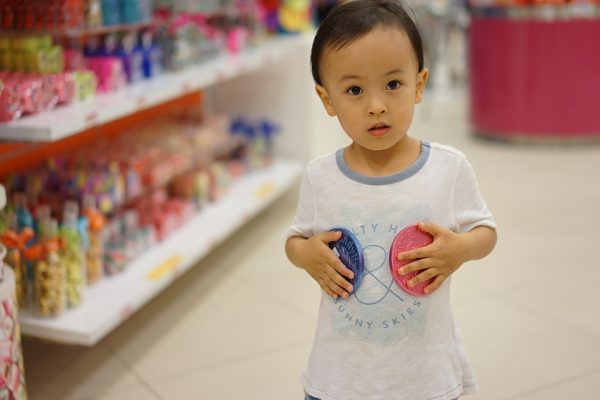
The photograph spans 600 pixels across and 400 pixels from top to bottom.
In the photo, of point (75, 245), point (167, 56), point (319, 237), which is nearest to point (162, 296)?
point (75, 245)

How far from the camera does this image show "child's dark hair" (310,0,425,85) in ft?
4.53

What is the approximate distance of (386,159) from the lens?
149 cm

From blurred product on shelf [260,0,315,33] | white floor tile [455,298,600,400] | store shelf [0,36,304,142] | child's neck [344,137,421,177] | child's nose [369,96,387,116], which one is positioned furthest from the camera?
blurred product on shelf [260,0,315,33]

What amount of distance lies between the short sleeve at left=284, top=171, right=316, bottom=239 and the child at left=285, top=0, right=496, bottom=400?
0.02 metres

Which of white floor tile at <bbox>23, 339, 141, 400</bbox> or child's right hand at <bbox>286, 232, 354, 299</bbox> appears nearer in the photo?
child's right hand at <bbox>286, 232, 354, 299</bbox>

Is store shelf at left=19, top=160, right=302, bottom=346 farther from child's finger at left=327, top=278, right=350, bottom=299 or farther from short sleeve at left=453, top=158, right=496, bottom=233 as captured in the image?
short sleeve at left=453, top=158, right=496, bottom=233

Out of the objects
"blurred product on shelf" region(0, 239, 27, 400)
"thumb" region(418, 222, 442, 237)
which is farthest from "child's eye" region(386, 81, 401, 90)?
"blurred product on shelf" region(0, 239, 27, 400)

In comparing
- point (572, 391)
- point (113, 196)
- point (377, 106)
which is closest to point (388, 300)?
point (377, 106)

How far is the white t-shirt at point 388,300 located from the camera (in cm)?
145

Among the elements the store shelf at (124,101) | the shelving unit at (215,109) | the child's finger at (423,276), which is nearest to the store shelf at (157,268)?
the shelving unit at (215,109)

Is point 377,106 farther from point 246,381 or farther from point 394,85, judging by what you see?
point 246,381

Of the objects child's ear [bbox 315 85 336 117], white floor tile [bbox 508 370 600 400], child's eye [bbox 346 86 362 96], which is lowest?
white floor tile [bbox 508 370 600 400]

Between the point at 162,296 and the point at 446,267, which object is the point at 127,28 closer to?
the point at 162,296

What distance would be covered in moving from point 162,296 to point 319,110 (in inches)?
66.9
